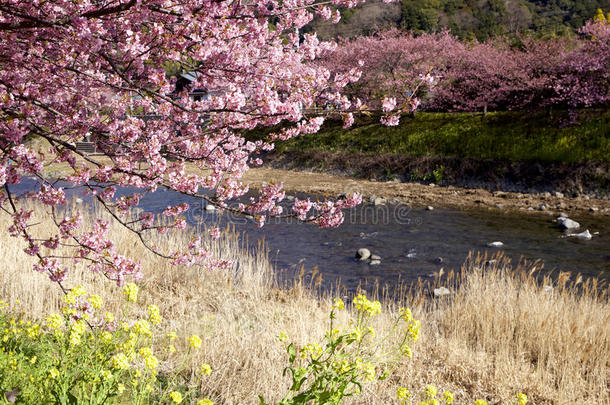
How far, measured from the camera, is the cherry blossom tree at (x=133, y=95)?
3713 mm

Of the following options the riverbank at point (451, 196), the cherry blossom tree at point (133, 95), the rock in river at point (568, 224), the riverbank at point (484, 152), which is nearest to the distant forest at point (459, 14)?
the riverbank at point (484, 152)

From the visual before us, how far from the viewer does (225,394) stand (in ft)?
14.3

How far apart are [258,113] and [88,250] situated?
2.06 meters

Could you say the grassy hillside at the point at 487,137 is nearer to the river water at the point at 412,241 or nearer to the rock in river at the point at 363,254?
the river water at the point at 412,241

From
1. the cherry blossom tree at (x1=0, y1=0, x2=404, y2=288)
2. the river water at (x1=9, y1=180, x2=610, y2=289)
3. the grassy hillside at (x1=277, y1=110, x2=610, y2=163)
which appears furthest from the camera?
the grassy hillside at (x1=277, y1=110, x2=610, y2=163)

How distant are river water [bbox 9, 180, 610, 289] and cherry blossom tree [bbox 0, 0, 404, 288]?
5033 mm

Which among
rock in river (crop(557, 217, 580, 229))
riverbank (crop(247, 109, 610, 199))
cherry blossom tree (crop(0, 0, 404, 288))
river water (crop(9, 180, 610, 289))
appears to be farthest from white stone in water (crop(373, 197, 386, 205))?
cherry blossom tree (crop(0, 0, 404, 288))

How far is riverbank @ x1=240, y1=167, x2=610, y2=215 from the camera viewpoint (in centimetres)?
1658

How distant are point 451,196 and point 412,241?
6.47 m

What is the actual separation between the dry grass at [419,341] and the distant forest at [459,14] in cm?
7235

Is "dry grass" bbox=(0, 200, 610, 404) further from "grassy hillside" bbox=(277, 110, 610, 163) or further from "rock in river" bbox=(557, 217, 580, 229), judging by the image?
"grassy hillside" bbox=(277, 110, 610, 163)

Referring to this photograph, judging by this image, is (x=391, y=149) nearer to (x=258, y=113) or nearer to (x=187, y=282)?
(x=187, y=282)

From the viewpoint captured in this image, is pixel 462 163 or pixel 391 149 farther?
pixel 391 149

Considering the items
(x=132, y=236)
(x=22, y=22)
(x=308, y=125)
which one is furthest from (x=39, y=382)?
(x=132, y=236)
